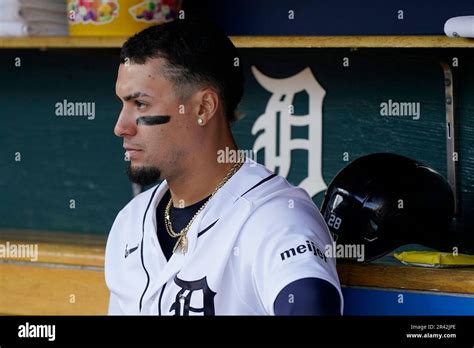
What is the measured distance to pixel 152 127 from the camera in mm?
2336

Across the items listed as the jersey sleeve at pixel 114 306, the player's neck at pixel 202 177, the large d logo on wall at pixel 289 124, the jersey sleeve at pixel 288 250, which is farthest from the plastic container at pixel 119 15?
the jersey sleeve at pixel 288 250

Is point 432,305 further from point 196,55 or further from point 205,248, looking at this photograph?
point 196,55

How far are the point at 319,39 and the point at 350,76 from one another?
18.3 inches

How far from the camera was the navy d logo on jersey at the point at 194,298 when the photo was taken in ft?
6.98

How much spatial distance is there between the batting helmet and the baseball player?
0.76ft

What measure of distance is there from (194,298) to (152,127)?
39 cm

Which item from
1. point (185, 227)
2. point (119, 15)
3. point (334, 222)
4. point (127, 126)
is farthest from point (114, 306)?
point (119, 15)

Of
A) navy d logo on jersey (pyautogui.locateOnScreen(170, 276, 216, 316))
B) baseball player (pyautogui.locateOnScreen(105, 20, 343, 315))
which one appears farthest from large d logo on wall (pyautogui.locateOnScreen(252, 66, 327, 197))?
navy d logo on jersey (pyautogui.locateOnScreen(170, 276, 216, 316))

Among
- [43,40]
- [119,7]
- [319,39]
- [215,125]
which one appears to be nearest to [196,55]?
[215,125]

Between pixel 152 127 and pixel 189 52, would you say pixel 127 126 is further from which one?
pixel 189 52

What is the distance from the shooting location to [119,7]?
283 cm

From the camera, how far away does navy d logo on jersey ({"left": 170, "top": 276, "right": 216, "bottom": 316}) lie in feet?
6.98

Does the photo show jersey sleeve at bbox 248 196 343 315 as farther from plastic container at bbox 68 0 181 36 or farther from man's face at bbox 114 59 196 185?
plastic container at bbox 68 0 181 36
